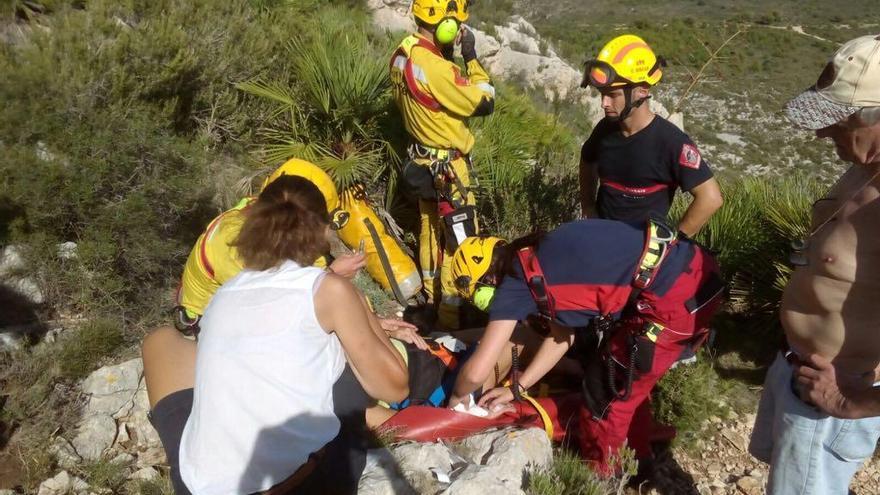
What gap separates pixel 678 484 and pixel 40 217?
4034 mm

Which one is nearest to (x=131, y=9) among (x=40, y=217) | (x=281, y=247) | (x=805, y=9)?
(x=40, y=217)

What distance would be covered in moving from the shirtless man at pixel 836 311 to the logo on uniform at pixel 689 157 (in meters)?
A: 0.89

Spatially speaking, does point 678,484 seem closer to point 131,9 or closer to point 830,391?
point 830,391

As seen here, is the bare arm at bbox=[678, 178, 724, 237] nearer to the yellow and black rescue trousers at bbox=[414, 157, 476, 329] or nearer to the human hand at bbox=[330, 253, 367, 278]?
the yellow and black rescue trousers at bbox=[414, 157, 476, 329]

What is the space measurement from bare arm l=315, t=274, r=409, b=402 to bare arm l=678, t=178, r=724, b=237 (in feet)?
6.00

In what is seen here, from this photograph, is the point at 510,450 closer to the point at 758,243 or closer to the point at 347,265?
the point at 347,265

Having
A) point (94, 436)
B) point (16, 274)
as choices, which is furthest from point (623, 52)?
point (16, 274)

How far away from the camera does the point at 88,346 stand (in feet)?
11.7

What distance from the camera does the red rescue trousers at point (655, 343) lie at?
2.71m

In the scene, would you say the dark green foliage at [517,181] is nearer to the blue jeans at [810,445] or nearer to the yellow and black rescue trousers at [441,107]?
the yellow and black rescue trousers at [441,107]

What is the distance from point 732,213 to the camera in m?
4.61

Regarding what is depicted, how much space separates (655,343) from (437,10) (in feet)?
8.63

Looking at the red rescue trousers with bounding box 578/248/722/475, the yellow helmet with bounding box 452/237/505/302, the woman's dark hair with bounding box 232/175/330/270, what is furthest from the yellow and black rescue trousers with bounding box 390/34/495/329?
the woman's dark hair with bounding box 232/175/330/270

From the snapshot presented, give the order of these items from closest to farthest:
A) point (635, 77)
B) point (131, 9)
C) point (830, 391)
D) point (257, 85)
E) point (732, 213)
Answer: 1. point (830, 391)
2. point (635, 77)
3. point (732, 213)
4. point (131, 9)
5. point (257, 85)
